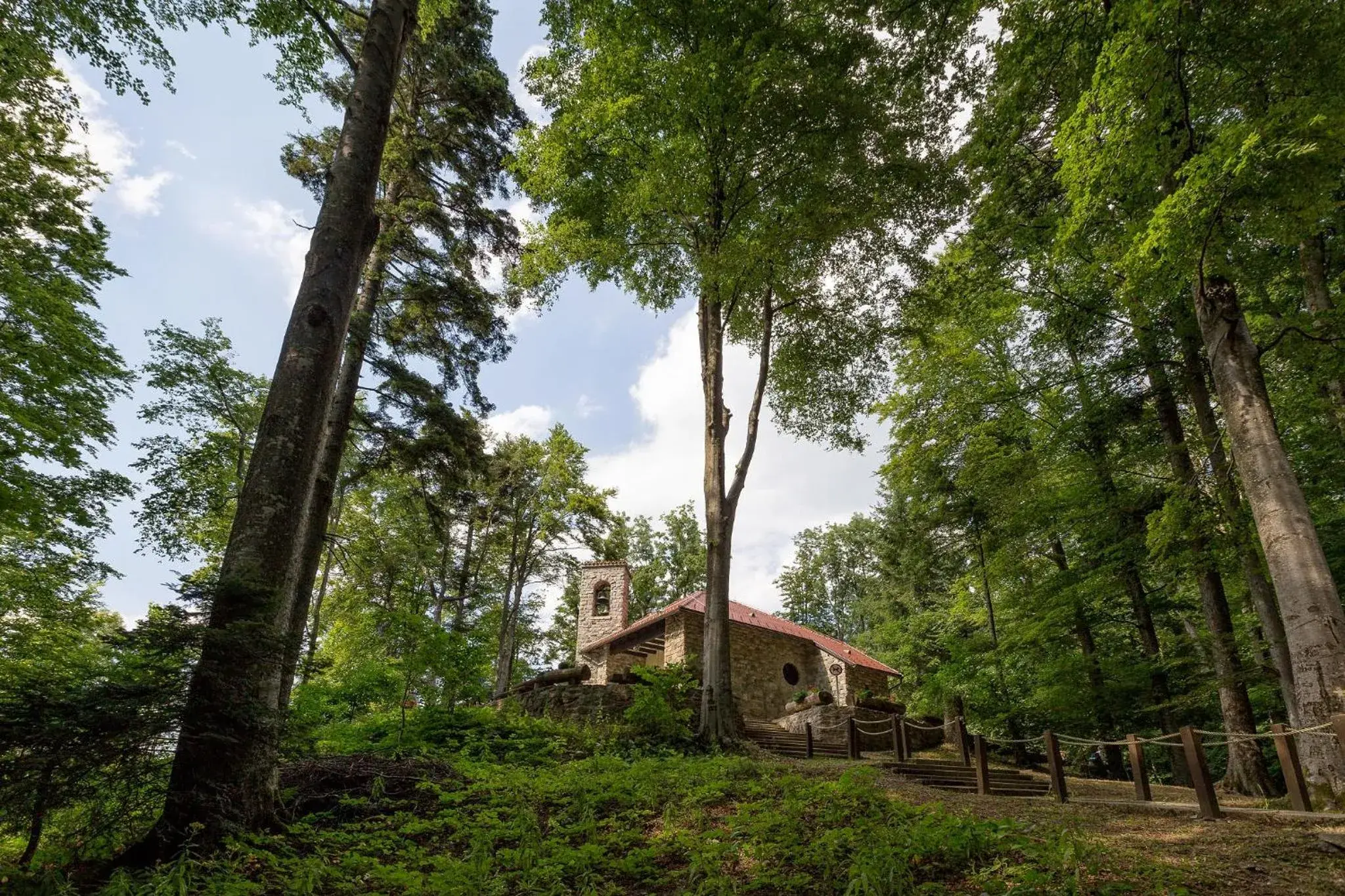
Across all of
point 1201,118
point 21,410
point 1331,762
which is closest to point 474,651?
point 21,410

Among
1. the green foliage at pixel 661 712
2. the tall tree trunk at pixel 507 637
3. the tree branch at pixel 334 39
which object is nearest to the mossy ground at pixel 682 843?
the green foliage at pixel 661 712

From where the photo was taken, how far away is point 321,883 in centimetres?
326

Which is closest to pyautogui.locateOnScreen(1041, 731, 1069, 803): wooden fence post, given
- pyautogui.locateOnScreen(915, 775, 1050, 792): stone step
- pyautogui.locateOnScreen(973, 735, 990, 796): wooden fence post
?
pyautogui.locateOnScreen(973, 735, 990, 796): wooden fence post

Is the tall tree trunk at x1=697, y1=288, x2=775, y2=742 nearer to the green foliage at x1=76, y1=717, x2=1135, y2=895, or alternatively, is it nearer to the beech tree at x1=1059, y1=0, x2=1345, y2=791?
the green foliage at x1=76, y1=717, x2=1135, y2=895

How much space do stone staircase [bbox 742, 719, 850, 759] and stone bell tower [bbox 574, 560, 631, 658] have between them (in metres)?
7.05

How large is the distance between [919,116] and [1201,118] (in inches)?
165

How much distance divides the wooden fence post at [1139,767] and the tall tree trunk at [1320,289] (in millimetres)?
6200

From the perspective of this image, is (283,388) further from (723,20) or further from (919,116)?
(919,116)

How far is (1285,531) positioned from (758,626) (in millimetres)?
14434

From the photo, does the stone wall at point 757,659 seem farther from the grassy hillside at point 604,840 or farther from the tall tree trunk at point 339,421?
the tall tree trunk at point 339,421

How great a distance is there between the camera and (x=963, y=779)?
27.6 feet

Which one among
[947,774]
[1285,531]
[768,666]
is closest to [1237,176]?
[1285,531]

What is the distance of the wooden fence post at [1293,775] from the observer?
16.5 feet

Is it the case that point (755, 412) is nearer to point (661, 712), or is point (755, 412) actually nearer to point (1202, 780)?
point (661, 712)
